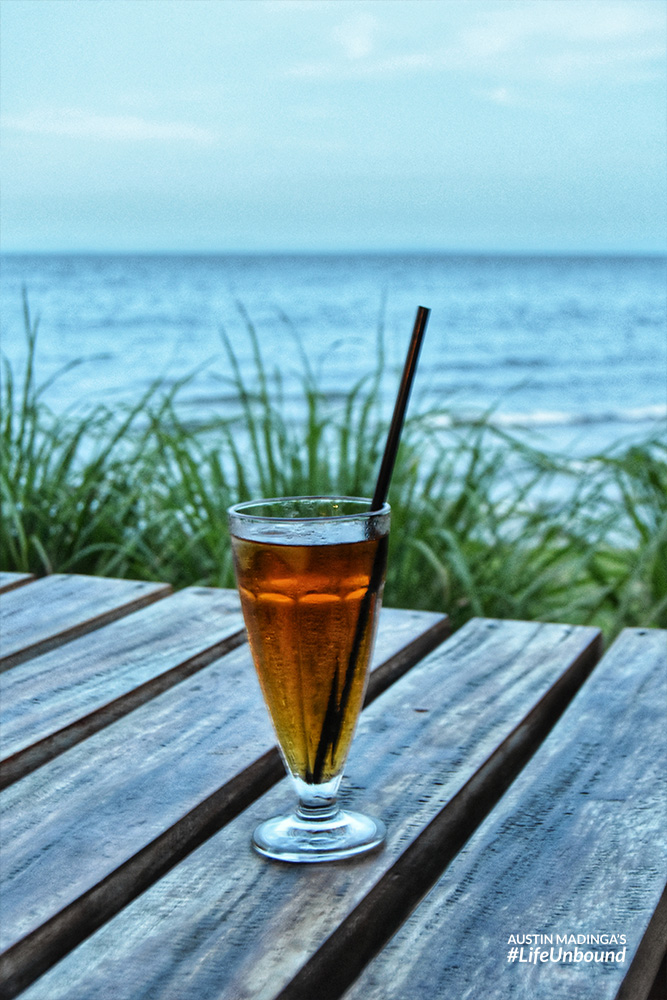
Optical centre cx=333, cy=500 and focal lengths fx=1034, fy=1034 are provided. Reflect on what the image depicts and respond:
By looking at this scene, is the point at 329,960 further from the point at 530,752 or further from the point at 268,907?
the point at 530,752

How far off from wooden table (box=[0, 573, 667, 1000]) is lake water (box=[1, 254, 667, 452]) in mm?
1672

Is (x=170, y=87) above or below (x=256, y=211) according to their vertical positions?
above

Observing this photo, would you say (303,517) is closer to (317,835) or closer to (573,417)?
(317,835)

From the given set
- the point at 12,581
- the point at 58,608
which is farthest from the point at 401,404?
the point at 12,581

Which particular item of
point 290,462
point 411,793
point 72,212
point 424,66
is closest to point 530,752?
point 411,793

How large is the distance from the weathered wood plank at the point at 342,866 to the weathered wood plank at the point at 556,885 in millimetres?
30

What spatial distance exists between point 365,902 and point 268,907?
48 mm

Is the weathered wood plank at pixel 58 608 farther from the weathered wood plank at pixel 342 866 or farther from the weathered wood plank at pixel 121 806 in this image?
the weathered wood plank at pixel 342 866

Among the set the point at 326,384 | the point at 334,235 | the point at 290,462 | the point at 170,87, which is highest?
the point at 170,87

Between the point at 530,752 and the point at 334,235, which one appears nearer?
the point at 530,752

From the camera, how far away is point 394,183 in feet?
99.3

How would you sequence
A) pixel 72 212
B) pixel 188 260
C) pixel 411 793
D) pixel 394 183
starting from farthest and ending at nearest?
pixel 188 260, pixel 394 183, pixel 72 212, pixel 411 793

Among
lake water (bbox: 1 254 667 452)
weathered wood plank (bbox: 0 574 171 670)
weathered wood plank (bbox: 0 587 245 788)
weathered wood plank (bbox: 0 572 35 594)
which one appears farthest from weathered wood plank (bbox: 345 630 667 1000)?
lake water (bbox: 1 254 667 452)

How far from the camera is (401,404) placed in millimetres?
604
